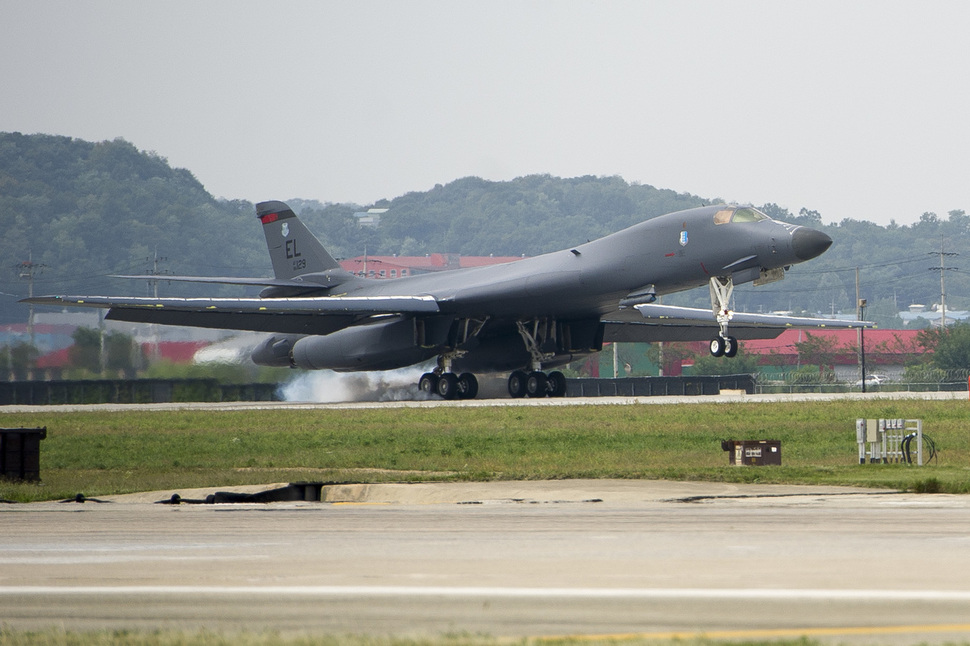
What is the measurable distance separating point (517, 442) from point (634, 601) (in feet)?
52.4

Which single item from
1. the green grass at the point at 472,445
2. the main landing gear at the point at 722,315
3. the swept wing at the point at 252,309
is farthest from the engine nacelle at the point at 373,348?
the main landing gear at the point at 722,315

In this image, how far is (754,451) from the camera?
17.8 metres

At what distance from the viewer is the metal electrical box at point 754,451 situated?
17.7 metres

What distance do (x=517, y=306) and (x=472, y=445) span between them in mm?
15079

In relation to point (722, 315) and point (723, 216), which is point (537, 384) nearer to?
point (722, 315)

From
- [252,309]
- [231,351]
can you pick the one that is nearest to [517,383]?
[252,309]

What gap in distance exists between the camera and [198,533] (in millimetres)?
10523

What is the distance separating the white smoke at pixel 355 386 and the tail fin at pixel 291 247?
4.00 metres

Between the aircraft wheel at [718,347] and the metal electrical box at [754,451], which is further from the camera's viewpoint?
the aircraft wheel at [718,347]

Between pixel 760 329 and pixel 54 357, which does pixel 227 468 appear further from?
pixel 760 329

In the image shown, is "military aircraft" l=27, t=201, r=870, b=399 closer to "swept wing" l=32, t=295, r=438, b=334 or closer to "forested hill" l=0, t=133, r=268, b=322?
"swept wing" l=32, t=295, r=438, b=334

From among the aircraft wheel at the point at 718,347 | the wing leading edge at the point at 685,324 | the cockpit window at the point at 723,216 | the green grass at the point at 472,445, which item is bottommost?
the green grass at the point at 472,445

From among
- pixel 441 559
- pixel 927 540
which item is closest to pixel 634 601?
pixel 441 559

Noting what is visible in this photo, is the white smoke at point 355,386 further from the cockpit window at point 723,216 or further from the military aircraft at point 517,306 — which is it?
the cockpit window at point 723,216
